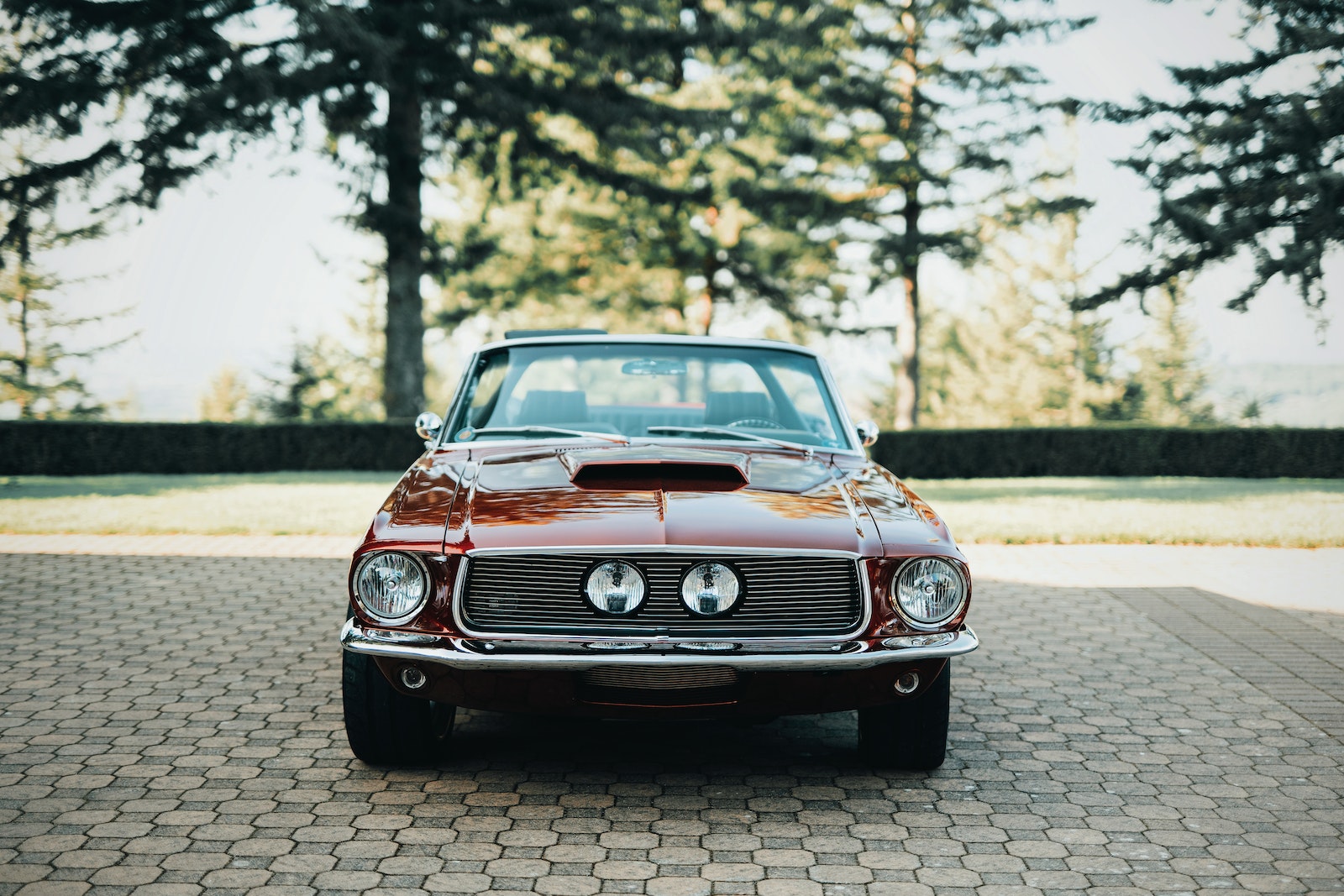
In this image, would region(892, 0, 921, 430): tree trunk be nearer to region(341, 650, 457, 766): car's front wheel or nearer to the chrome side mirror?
the chrome side mirror

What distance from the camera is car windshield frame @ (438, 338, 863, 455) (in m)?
5.40

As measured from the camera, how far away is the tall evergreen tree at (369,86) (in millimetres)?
17203

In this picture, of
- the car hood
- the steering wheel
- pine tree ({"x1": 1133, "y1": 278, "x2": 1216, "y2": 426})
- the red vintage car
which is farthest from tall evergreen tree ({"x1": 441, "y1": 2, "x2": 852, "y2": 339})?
pine tree ({"x1": 1133, "y1": 278, "x2": 1216, "y2": 426})

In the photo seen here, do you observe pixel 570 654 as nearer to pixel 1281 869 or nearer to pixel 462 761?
pixel 462 761

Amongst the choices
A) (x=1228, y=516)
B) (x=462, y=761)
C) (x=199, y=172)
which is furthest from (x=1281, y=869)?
(x=199, y=172)

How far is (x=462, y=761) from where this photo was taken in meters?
4.53

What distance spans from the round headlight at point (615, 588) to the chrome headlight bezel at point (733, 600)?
0.40 ft

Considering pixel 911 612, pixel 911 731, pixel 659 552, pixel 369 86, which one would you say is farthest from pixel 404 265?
pixel 911 612

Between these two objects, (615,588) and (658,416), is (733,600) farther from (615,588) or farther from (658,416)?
(658,416)

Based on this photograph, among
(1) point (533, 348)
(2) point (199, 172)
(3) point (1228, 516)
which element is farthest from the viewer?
(2) point (199, 172)

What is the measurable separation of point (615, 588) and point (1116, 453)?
704 inches

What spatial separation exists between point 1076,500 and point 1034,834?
39.9ft

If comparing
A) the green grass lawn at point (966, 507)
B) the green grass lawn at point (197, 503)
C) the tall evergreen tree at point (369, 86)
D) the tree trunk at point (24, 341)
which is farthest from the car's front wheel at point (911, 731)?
the tree trunk at point (24, 341)

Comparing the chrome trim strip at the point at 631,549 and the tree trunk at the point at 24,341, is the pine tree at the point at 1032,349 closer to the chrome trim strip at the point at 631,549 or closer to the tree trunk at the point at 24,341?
the tree trunk at the point at 24,341
